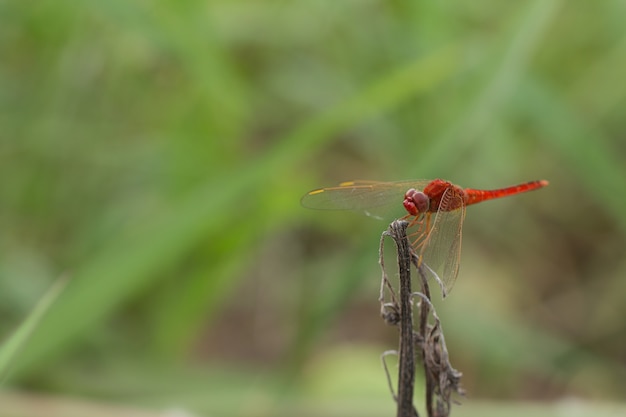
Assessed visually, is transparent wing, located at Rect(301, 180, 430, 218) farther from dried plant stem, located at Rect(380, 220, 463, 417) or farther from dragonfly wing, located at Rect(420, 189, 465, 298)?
dried plant stem, located at Rect(380, 220, 463, 417)

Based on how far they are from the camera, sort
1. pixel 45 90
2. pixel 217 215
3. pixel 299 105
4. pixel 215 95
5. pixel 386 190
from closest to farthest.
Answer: pixel 386 190
pixel 217 215
pixel 215 95
pixel 45 90
pixel 299 105

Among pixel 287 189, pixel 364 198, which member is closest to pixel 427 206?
pixel 364 198

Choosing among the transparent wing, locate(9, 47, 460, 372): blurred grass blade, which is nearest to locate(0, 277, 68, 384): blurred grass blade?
the transparent wing

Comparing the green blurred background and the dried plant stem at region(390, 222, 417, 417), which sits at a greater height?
the green blurred background

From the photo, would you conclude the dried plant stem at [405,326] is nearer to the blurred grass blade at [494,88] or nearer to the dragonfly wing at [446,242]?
the dragonfly wing at [446,242]

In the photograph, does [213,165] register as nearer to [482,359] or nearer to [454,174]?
Result: [454,174]

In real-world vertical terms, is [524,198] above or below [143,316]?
above

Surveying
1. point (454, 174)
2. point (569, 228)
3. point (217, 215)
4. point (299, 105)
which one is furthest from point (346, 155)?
point (217, 215)
